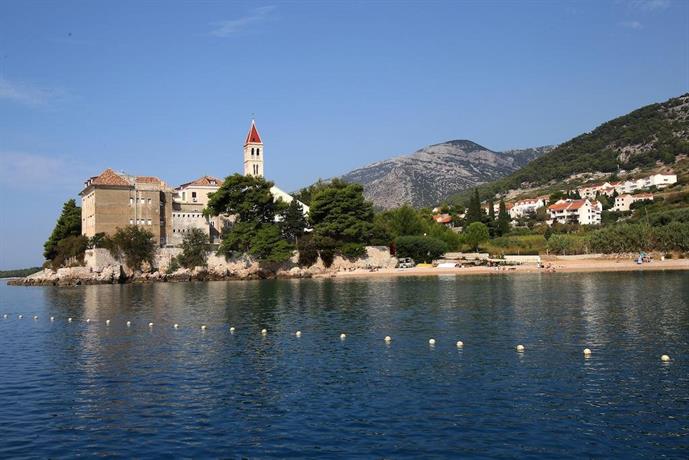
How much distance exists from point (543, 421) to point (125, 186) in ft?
228

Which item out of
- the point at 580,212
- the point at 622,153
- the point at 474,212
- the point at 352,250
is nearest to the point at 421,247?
the point at 352,250

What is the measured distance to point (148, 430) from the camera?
14.8m

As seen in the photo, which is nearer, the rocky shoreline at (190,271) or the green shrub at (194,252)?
the rocky shoreline at (190,271)

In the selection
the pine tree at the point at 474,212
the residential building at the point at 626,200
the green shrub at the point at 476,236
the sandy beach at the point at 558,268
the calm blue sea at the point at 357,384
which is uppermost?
the residential building at the point at 626,200

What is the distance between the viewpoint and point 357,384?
60.5ft

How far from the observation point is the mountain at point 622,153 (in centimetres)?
16462

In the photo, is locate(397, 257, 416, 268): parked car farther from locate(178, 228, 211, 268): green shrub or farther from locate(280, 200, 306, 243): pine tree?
locate(178, 228, 211, 268): green shrub

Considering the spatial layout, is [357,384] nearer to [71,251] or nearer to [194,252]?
[194,252]

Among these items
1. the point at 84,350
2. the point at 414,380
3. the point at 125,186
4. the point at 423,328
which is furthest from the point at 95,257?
the point at 414,380

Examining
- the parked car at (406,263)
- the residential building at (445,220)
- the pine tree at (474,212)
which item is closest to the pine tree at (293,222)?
the parked car at (406,263)

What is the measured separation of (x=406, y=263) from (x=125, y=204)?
3547 centimetres

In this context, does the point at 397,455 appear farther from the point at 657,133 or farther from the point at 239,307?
the point at 657,133

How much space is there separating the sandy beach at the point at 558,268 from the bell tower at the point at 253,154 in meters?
28.5

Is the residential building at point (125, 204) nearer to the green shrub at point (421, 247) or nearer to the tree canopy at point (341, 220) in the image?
the tree canopy at point (341, 220)
